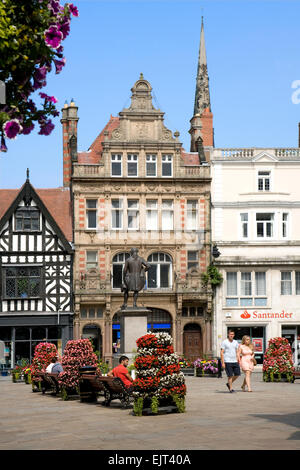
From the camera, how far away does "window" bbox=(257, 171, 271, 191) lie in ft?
164

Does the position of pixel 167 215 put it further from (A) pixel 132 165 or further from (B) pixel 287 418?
(B) pixel 287 418

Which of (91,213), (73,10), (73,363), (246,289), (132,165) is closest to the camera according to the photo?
(73,10)

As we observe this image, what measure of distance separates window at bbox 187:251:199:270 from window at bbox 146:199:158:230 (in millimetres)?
2600

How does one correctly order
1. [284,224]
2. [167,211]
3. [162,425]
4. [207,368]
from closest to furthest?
[162,425] → [207,368] → [167,211] → [284,224]

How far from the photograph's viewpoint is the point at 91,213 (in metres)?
48.5

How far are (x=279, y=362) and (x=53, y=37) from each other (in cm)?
2217

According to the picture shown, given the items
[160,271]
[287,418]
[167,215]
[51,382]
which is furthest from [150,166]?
[287,418]

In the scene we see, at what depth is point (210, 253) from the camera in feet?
160

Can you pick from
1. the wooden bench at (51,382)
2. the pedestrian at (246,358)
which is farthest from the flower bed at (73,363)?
the pedestrian at (246,358)

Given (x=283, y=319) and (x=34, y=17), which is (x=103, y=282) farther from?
(x=34, y=17)

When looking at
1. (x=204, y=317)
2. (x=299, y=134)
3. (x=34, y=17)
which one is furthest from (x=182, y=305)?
(x=34, y=17)

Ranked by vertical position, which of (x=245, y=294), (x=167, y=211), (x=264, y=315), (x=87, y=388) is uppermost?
(x=167, y=211)

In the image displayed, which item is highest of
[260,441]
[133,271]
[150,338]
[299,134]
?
[299,134]

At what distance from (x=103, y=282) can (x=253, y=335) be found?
9.45 meters
